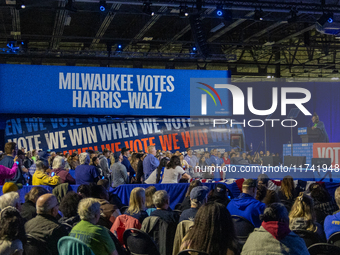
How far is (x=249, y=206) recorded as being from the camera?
3791 millimetres

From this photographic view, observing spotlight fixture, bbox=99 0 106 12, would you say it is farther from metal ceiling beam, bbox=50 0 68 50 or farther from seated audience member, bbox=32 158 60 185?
seated audience member, bbox=32 158 60 185

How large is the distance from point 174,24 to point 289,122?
511 inches

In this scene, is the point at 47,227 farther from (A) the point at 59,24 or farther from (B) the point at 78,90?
(A) the point at 59,24

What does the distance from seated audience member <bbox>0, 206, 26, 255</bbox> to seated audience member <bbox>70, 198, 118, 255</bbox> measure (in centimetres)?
42

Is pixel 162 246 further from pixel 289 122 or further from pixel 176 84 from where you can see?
pixel 176 84

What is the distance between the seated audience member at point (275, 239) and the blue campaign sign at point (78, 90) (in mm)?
12568

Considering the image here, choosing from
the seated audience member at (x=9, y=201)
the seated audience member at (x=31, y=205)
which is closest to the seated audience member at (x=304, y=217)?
the seated audience member at (x=9, y=201)

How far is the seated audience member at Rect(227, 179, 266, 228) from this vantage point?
3748mm

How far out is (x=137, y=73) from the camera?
587 inches

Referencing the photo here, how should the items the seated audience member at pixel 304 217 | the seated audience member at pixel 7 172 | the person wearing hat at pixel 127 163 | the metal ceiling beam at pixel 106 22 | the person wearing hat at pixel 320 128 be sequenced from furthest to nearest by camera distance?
the metal ceiling beam at pixel 106 22, the person wearing hat at pixel 127 163, the person wearing hat at pixel 320 128, the seated audience member at pixel 7 172, the seated audience member at pixel 304 217

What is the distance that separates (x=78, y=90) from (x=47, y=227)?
12.0 m

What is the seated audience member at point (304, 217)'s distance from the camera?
3.32m

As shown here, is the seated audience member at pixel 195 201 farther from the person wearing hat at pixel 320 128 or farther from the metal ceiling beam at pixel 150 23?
the metal ceiling beam at pixel 150 23

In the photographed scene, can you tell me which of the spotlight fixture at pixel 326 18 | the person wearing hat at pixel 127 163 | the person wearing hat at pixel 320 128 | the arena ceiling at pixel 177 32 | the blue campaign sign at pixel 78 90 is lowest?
Answer: the person wearing hat at pixel 127 163
